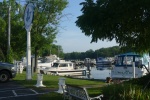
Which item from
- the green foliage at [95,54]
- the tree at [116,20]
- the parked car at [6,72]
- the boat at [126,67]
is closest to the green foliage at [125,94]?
the tree at [116,20]

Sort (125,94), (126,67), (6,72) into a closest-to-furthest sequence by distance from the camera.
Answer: (125,94)
(6,72)
(126,67)

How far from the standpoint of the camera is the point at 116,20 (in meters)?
11.2

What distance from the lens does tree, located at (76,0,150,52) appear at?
11.0 m

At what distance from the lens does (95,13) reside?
1180 cm

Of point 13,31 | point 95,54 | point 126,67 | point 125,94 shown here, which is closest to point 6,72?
point 126,67

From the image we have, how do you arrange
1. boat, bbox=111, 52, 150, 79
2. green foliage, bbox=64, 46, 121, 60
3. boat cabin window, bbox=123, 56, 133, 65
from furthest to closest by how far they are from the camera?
1. green foliage, bbox=64, 46, 121, 60
2. boat cabin window, bbox=123, 56, 133, 65
3. boat, bbox=111, 52, 150, 79

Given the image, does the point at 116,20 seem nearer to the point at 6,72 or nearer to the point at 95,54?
the point at 6,72

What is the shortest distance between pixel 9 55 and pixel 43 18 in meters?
6.22

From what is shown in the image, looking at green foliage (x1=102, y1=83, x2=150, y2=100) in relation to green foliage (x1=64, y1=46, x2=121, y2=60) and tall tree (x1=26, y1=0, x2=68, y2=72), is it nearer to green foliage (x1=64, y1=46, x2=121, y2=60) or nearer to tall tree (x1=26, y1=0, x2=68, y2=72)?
tall tree (x1=26, y1=0, x2=68, y2=72)

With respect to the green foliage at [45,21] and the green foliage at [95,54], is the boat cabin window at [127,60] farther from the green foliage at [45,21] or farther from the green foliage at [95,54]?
the green foliage at [95,54]

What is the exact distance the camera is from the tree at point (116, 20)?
1098 centimetres

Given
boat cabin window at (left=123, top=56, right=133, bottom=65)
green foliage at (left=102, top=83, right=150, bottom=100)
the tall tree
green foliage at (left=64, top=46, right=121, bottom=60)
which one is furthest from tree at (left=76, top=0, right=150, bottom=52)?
green foliage at (left=64, top=46, right=121, bottom=60)

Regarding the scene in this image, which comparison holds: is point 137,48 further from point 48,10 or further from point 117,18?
point 48,10

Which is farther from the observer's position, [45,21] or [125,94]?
[45,21]
